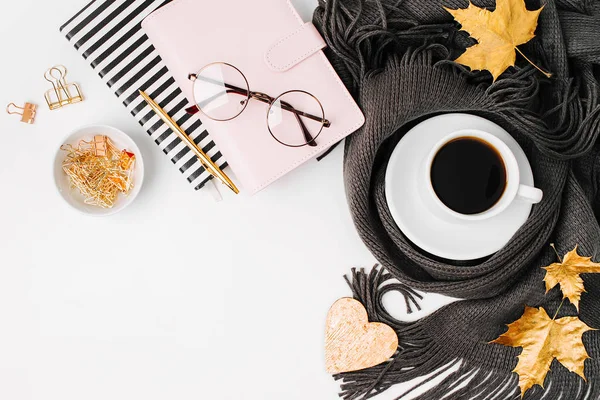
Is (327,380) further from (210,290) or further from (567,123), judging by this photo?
(567,123)

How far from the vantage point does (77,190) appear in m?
0.93

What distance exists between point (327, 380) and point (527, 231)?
1.30 ft

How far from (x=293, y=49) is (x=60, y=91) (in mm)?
381

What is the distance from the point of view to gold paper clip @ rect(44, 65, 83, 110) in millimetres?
926

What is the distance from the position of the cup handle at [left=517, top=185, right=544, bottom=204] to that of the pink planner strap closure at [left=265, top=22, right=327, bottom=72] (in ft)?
1.16

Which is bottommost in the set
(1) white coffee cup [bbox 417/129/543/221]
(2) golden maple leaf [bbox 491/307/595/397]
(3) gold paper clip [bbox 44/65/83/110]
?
(2) golden maple leaf [bbox 491/307/595/397]

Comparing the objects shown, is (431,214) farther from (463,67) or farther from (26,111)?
(26,111)

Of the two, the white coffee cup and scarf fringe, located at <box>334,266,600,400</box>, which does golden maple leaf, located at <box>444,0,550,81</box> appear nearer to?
the white coffee cup

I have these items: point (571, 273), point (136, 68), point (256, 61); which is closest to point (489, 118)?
point (571, 273)

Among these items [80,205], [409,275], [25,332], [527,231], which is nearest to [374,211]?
[409,275]

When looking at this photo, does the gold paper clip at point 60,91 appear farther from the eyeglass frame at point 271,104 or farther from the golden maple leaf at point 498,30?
the golden maple leaf at point 498,30

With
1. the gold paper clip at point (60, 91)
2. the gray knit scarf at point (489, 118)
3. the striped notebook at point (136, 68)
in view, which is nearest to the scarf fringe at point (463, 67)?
the gray knit scarf at point (489, 118)

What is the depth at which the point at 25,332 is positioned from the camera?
95 centimetres

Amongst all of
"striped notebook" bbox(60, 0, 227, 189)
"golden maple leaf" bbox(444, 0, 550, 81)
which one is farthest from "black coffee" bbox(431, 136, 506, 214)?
"striped notebook" bbox(60, 0, 227, 189)
